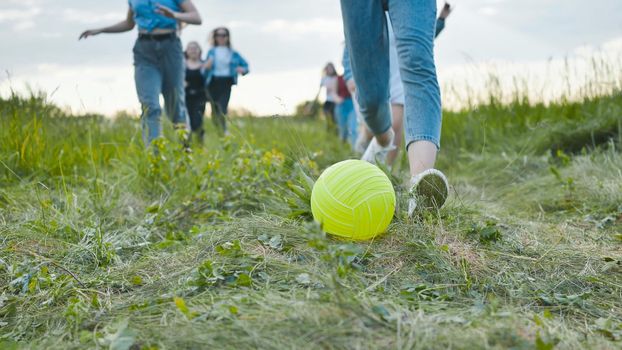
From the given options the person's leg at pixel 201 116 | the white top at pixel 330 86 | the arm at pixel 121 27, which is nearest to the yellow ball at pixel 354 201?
the arm at pixel 121 27

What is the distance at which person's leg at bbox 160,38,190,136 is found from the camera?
560 centimetres

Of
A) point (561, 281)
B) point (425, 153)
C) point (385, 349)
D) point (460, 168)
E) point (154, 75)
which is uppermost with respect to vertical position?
point (154, 75)

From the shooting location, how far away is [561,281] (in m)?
2.14

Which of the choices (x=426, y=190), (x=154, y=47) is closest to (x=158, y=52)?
(x=154, y=47)

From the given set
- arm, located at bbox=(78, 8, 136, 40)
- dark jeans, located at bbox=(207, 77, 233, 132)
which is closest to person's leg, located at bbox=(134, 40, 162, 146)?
arm, located at bbox=(78, 8, 136, 40)

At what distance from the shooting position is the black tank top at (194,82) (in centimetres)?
852

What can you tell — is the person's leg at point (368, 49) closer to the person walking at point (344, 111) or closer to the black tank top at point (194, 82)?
the black tank top at point (194, 82)

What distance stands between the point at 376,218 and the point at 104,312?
0.95 metres

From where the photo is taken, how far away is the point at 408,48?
2.66m

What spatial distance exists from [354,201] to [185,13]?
371 cm

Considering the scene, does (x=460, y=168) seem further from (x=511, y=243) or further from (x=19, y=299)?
(x=19, y=299)

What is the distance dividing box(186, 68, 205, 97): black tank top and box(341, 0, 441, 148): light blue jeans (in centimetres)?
577

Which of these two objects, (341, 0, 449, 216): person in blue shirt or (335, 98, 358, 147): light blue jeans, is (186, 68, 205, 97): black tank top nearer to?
(335, 98, 358, 147): light blue jeans

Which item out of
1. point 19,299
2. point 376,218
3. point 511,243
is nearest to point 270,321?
point 376,218
